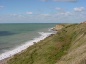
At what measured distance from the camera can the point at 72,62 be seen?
31.2 meters

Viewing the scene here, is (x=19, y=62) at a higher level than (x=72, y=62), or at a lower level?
lower

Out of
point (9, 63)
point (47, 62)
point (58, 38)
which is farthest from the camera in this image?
point (58, 38)

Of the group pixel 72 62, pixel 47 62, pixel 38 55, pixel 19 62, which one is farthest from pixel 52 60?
pixel 72 62

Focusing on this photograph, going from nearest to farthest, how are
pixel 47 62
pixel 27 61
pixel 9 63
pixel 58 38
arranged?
pixel 47 62 → pixel 27 61 → pixel 9 63 → pixel 58 38

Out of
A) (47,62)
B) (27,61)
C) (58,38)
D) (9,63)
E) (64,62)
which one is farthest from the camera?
(58,38)

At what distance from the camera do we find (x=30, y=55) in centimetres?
4609

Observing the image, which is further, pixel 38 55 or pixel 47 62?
pixel 38 55

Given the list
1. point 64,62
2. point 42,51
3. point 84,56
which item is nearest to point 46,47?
point 42,51

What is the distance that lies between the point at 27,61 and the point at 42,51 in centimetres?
475

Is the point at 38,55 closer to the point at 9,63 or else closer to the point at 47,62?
the point at 47,62

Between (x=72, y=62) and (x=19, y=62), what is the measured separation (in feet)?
56.0

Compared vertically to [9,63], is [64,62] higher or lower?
higher

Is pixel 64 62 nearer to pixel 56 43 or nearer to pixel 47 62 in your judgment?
pixel 47 62

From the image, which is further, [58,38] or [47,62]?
[58,38]
